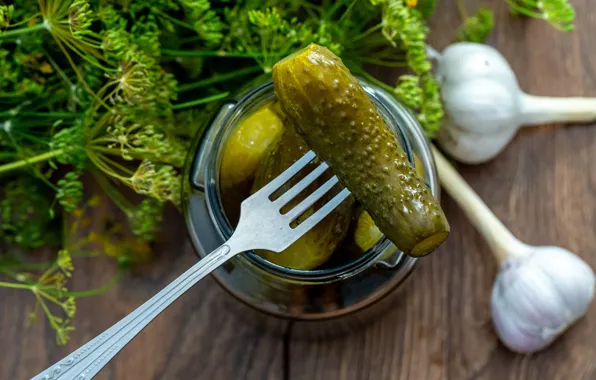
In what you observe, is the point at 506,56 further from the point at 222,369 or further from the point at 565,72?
the point at 222,369

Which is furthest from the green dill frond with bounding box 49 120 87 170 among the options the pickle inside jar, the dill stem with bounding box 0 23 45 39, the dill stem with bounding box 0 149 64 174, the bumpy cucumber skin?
the bumpy cucumber skin

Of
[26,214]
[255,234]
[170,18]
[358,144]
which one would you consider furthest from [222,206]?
[26,214]

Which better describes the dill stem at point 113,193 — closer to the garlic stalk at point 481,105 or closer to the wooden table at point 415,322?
the wooden table at point 415,322

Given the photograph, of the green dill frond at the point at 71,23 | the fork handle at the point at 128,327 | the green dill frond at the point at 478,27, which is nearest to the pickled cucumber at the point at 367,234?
the fork handle at the point at 128,327

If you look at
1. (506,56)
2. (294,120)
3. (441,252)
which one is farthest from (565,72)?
(294,120)

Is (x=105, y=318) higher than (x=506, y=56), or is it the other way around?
(x=105, y=318)

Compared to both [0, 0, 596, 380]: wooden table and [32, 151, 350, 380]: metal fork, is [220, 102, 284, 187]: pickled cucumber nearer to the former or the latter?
[32, 151, 350, 380]: metal fork
